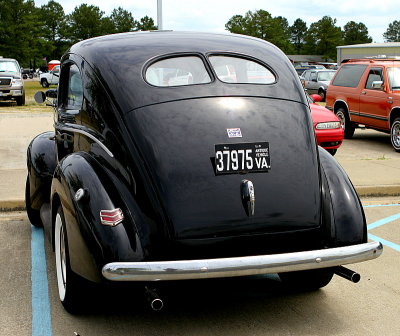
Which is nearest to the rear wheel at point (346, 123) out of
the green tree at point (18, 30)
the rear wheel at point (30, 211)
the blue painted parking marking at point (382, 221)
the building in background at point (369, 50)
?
the blue painted parking marking at point (382, 221)

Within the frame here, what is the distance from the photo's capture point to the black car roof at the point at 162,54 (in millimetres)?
4266

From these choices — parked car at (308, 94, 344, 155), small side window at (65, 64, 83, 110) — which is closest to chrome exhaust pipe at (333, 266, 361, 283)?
small side window at (65, 64, 83, 110)

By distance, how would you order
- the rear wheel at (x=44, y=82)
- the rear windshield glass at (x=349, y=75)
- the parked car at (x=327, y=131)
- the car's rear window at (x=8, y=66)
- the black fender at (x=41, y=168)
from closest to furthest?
1. the black fender at (x=41, y=168)
2. the parked car at (x=327, y=131)
3. the rear windshield glass at (x=349, y=75)
4. the car's rear window at (x=8, y=66)
5. the rear wheel at (x=44, y=82)

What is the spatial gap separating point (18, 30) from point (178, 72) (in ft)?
224

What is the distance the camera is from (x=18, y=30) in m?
68.4

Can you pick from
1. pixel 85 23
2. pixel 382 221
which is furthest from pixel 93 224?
pixel 85 23

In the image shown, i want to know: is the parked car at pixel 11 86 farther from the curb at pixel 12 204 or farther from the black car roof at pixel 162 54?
the black car roof at pixel 162 54

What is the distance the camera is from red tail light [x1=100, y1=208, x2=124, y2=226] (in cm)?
385

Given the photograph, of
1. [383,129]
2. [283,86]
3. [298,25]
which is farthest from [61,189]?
[298,25]

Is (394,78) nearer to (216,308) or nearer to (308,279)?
(308,279)

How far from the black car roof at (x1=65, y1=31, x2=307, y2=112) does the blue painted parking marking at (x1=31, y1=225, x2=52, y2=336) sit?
1533 mm

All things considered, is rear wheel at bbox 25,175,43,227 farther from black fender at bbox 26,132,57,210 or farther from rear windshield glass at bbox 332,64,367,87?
rear windshield glass at bbox 332,64,367,87

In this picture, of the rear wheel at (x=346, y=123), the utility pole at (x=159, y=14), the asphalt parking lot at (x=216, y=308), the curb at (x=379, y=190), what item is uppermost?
the utility pole at (x=159, y=14)

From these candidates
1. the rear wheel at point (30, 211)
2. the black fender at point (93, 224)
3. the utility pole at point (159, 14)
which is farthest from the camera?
the utility pole at point (159, 14)
